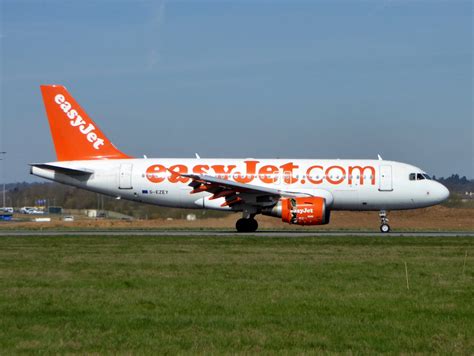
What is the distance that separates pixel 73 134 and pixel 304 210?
38.9 feet

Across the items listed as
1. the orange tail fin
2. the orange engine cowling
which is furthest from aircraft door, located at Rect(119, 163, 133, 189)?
the orange engine cowling

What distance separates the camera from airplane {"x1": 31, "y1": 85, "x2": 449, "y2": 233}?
38531 millimetres

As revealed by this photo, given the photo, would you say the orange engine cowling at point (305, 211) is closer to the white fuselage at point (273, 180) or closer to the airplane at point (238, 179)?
the airplane at point (238, 179)

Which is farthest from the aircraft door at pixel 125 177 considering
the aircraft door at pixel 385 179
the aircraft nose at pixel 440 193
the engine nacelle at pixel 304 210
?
the aircraft nose at pixel 440 193

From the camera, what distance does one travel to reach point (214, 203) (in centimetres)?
3862

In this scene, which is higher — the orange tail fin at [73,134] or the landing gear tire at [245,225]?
the orange tail fin at [73,134]

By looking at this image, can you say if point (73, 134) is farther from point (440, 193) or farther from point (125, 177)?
point (440, 193)

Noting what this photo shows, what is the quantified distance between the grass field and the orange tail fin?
49.3ft

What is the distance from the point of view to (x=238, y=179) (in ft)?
129

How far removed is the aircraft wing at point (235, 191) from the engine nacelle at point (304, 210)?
0.96 meters

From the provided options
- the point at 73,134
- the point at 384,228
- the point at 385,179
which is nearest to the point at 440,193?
the point at 385,179

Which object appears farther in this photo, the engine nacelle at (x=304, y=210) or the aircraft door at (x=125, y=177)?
the aircraft door at (x=125, y=177)

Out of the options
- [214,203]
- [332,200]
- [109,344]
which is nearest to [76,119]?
[214,203]

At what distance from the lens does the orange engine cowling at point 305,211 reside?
36469 mm
